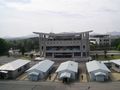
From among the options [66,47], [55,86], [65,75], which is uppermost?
[66,47]

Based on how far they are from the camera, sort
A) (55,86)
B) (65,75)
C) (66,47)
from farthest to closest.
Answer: (66,47)
(65,75)
(55,86)

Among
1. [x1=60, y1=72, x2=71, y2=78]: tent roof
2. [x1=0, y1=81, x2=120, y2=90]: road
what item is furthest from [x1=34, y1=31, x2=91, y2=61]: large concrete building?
[x1=0, y1=81, x2=120, y2=90]: road

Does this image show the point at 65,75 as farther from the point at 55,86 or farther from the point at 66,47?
the point at 66,47

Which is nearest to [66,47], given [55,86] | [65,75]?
[65,75]

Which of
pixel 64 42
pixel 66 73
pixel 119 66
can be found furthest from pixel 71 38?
pixel 66 73

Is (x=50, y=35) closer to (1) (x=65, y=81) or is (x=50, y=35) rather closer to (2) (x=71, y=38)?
(2) (x=71, y=38)

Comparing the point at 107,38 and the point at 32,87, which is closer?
the point at 32,87
